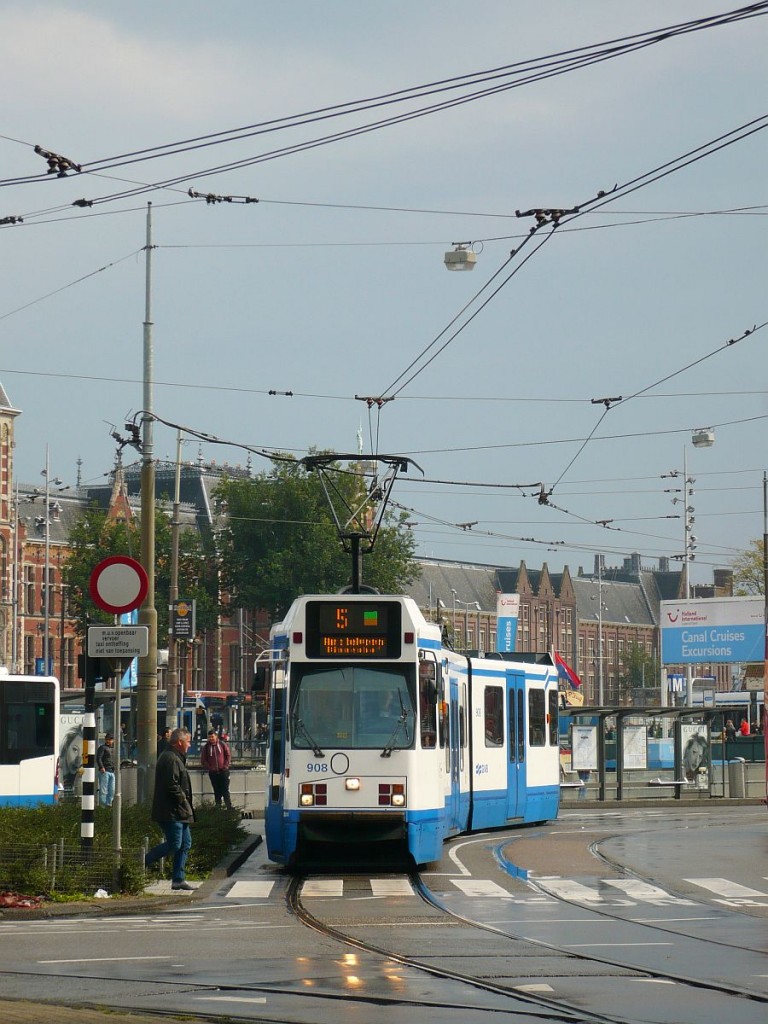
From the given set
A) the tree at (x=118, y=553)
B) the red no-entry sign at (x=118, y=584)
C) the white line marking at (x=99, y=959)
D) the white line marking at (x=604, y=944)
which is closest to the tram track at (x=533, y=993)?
the white line marking at (x=604, y=944)

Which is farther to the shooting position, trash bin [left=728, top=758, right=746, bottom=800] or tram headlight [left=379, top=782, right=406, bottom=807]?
trash bin [left=728, top=758, right=746, bottom=800]

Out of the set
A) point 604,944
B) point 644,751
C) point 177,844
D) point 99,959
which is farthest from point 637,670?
point 99,959

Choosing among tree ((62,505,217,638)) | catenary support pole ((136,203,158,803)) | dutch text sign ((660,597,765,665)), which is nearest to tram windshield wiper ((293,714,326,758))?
catenary support pole ((136,203,158,803))

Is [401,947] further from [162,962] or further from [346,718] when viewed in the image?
[346,718]

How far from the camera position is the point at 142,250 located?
29312mm

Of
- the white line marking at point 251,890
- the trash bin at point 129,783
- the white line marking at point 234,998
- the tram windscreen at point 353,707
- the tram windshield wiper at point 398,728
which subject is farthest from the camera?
the trash bin at point 129,783

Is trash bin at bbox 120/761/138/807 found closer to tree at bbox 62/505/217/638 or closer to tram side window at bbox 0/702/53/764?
tram side window at bbox 0/702/53/764

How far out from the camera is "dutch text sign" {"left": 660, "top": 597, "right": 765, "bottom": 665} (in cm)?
6075

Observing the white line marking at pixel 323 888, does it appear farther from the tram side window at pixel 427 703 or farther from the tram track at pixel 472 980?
the tram side window at pixel 427 703

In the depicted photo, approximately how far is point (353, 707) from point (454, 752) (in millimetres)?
3537

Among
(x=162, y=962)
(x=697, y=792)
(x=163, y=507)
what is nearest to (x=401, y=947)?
(x=162, y=962)

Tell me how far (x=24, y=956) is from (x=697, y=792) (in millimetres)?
31392

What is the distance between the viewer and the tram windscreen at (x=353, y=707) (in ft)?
61.5

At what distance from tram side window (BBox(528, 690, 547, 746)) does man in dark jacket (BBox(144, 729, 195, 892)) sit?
463 inches
